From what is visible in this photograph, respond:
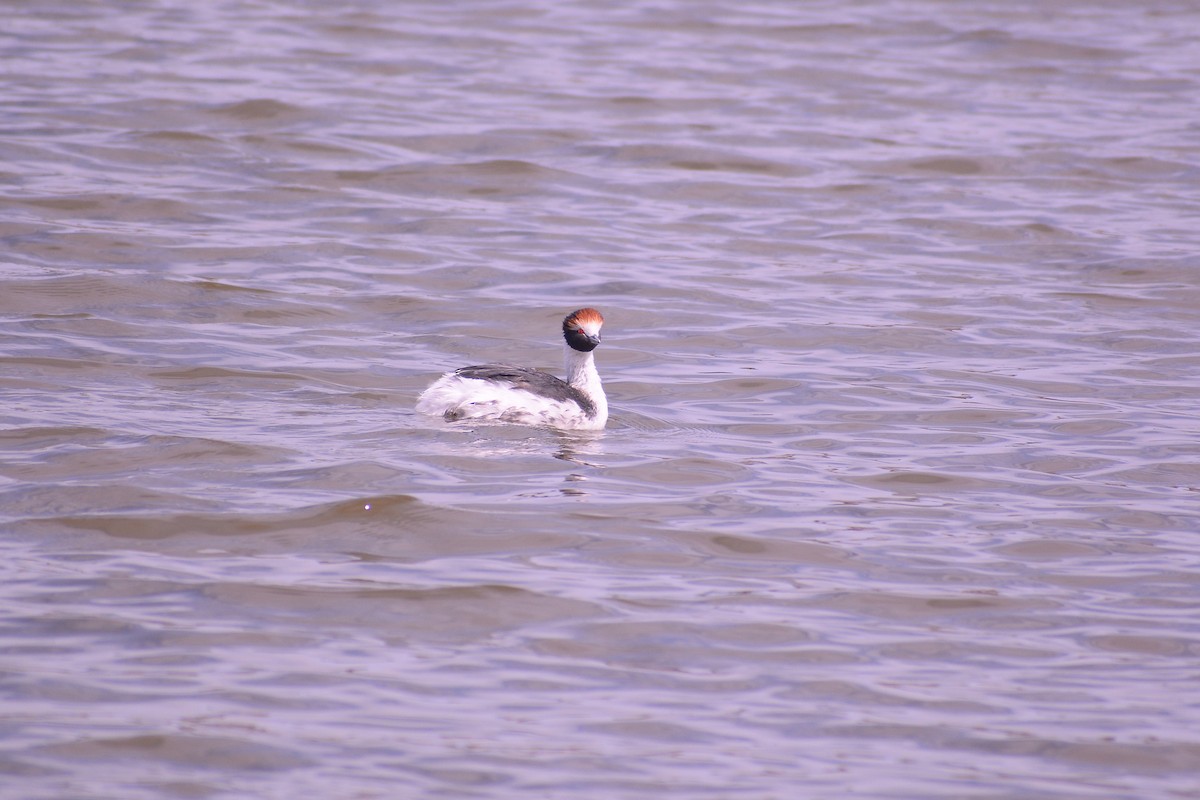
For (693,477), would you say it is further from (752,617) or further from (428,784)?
(428,784)

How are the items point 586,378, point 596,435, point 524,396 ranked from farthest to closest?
1. point 586,378
2. point 596,435
3. point 524,396

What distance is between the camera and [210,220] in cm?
1420

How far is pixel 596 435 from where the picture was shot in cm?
965

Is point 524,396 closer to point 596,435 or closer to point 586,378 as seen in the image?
point 596,435

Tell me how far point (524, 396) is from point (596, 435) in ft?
1.57

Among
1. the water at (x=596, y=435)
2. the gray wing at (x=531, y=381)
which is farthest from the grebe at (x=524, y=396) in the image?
the water at (x=596, y=435)

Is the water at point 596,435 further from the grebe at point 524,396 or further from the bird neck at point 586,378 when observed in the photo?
the bird neck at point 586,378

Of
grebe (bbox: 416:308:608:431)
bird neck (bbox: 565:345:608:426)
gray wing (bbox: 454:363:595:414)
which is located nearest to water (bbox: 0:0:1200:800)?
grebe (bbox: 416:308:608:431)

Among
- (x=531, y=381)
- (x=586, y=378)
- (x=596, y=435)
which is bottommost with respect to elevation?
(x=596, y=435)

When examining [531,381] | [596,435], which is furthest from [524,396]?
[596,435]

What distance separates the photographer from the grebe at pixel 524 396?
931cm

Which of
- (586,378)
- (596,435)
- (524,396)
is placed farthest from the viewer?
(586,378)

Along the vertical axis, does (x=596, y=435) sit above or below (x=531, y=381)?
below

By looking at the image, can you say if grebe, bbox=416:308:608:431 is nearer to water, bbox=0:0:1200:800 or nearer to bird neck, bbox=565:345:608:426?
bird neck, bbox=565:345:608:426
